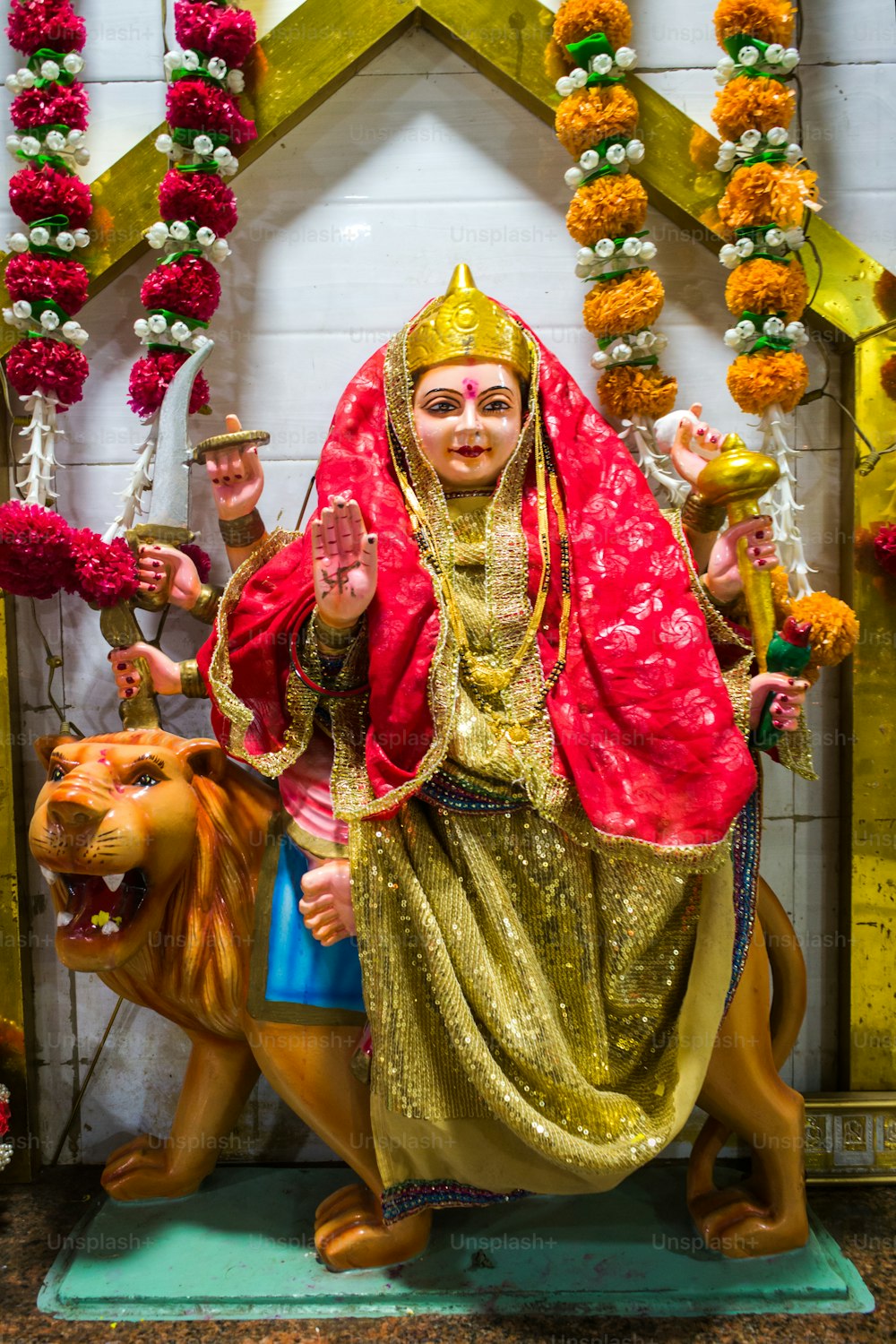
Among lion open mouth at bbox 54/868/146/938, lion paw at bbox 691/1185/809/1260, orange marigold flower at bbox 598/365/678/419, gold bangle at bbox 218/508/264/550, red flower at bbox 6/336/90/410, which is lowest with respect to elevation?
lion paw at bbox 691/1185/809/1260

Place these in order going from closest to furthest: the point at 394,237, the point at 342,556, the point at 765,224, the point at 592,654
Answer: the point at 342,556 → the point at 592,654 → the point at 765,224 → the point at 394,237

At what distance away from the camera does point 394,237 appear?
112 inches

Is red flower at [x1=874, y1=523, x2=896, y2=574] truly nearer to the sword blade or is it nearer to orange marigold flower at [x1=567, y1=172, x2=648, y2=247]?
orange marigold flower at [x1=567, y1=172, x2=648, y2=247]

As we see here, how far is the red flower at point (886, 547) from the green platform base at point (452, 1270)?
161 centimetres

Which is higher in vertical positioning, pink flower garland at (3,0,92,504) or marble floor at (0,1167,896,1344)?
pink flower garland at (3,0,92,504)

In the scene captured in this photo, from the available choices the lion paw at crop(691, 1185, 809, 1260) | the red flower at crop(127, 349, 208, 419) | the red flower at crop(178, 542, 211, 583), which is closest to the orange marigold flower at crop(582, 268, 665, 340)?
the red flower at crop(127, 349, 208, 419)

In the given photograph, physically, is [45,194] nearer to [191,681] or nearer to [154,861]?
[191,681]

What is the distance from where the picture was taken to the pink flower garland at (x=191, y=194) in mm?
2574

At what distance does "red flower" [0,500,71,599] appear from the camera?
2418 mm

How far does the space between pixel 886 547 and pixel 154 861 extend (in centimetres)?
192

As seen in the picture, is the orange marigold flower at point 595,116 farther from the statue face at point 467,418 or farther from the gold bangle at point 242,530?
the gold bangle at point 242,530

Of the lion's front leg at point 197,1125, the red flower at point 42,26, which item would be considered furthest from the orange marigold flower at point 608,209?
the lion's front leg at point 197,1125

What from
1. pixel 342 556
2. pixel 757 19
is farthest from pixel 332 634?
pixel 757 19

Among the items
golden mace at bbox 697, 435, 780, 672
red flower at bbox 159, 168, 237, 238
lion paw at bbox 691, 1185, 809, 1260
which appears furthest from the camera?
red flower at bbox 159, 168, 237, 238
